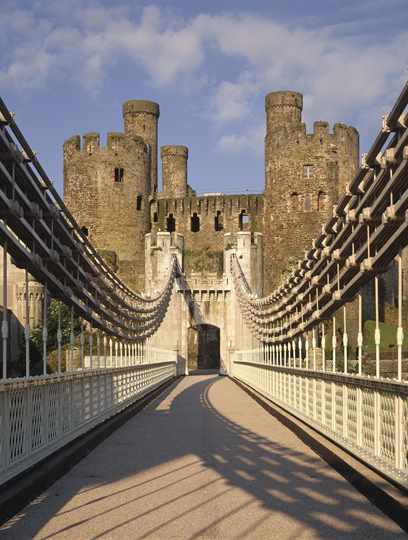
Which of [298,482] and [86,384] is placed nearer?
[298,482]

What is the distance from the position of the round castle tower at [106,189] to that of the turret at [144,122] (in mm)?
6362

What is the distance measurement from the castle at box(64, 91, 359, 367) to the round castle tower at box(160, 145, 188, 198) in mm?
5148

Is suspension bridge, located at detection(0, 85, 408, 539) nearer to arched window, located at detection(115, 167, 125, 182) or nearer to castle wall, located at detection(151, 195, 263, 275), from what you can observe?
arched window, located at detection(115, 167, 125, 182)

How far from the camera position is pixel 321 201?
172 ft

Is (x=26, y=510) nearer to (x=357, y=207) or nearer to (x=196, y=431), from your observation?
(x=357, y=207)

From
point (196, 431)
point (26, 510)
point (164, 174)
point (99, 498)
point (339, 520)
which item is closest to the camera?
point (339, 520)

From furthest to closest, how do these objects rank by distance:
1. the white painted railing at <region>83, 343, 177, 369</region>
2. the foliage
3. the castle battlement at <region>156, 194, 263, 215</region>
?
the castle battlement at <region>156, 194, 263, 215</region> → the foliage → the white painted railing at <region>83, 343, 177, 369</region>

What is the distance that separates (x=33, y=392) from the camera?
750cm

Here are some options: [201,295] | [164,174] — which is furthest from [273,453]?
[164,174]

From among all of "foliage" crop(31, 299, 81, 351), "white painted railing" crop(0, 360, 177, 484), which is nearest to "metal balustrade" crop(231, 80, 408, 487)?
"white painted railing" crop(0, 360, 177, 484)

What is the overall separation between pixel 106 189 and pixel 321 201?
12.7m

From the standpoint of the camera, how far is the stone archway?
5262 cm

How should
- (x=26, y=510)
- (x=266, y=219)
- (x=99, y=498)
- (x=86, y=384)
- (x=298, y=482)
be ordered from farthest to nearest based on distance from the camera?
(x=266, y=219), (x=86, y=384), (x=298, y=482), (x=99, y=498), (x=26, y=510)

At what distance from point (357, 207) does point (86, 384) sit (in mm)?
3750
